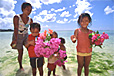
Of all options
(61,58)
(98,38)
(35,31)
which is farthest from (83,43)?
(35,31)

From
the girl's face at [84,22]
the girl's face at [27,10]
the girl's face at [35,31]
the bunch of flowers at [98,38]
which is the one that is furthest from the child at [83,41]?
the girl's face at [27,10]

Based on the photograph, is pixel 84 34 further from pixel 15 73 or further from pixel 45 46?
pixel 15 73

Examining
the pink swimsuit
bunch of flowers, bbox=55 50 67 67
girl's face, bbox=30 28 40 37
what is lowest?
bunch of flowers, bbox=55 50 67 67

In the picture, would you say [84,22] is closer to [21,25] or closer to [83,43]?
[83,43]

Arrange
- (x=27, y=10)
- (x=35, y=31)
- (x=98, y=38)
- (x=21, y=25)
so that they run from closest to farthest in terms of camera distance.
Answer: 1. (x=98, y=38)
2. (x=35, y=31)
3. (x=27, y=10)
4. (x=21, y=25)

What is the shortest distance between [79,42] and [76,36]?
180 mm

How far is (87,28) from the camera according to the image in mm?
2510

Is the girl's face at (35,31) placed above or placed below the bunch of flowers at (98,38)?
above

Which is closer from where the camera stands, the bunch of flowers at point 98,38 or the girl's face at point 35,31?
the bunch of flowers at point 98,38

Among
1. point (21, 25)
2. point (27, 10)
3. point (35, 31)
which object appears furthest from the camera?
point (21, 25)

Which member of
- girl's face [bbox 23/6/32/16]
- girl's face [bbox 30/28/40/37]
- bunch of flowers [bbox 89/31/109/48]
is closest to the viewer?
bunch of flowers [bbox 89/31/109/48]

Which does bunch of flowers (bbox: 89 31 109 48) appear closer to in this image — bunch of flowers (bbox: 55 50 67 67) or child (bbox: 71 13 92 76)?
child (bbox: 71 13 92 76)

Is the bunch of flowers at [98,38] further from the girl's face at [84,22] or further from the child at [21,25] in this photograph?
the child at [21,25]

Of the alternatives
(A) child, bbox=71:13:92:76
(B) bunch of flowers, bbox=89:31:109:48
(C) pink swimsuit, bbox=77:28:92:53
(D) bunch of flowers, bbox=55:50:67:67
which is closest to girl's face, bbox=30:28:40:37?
(D) bunch of flowers, bbox=55:50:67:67
